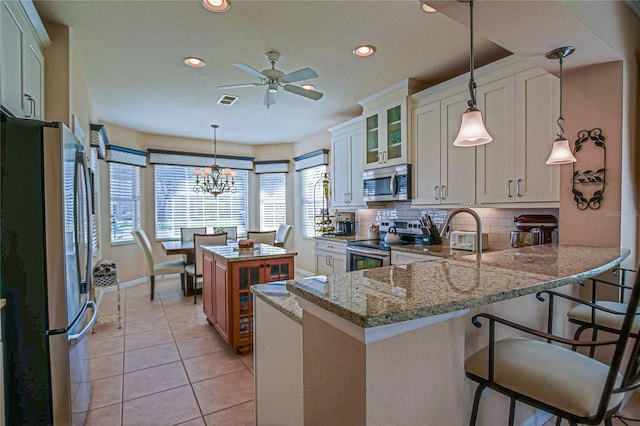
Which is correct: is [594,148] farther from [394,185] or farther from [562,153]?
[394,185]

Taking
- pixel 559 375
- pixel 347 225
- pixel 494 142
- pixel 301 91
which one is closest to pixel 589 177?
pixel 494 142

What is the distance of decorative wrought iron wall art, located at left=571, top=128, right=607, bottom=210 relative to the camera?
204 cm

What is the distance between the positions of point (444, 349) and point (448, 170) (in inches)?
99.0

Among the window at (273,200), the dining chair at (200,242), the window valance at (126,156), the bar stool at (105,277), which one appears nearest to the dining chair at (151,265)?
the dining chair at (200,242)

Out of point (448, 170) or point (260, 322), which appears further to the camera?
point (448, 170)

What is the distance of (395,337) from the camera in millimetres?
858

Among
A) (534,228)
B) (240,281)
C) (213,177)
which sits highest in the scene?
(213,177)

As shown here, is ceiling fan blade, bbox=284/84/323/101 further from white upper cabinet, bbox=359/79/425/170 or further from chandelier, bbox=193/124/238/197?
chandelier, bbox=193/124/238/197

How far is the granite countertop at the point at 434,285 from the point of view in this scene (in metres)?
0.81

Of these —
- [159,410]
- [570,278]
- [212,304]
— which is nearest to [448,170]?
[570,278]

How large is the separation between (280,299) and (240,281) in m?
1.60

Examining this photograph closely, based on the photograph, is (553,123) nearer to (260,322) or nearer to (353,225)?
(260,322)

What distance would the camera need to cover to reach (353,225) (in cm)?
493

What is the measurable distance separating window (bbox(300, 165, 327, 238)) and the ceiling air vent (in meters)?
2.21
